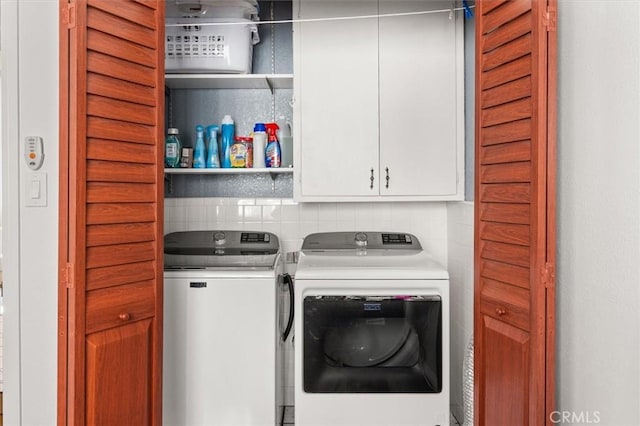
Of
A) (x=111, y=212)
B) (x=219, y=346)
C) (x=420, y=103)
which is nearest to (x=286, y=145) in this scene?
(x=420, y=103)

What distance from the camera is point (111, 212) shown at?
1583mm

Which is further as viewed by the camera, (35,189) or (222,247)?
(222,247)

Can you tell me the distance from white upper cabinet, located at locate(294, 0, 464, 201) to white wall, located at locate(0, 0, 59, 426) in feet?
4.06

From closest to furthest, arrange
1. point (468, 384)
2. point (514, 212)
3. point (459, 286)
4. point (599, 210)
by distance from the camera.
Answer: point (599, 210), point (514, 212), point (468, 384), point (459, 286)

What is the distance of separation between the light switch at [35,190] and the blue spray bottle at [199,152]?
45.8 inches

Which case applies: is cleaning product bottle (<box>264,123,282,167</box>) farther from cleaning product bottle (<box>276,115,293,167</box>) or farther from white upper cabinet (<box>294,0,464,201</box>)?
white upper cabinet (<box>294,0,464,201</box>)

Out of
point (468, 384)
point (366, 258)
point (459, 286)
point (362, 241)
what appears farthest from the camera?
point (362, 241)

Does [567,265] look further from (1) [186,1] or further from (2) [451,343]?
(1) [186,1]

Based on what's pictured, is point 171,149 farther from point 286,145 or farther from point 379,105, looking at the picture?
point 379,105

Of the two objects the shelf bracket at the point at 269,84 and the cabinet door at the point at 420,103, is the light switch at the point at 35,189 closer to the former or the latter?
the shelf bracket at the point at 269,84

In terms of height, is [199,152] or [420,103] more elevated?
[420,103]

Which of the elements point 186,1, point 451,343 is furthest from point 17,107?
point 451,343

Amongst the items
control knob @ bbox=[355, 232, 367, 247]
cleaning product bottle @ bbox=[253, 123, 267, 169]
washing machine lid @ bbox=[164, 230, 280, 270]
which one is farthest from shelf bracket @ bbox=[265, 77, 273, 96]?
control knob @ bbox=[355, 232, 367, 247]

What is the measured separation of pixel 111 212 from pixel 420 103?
1.62 meters
